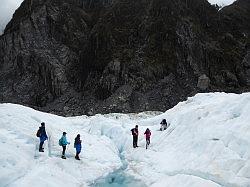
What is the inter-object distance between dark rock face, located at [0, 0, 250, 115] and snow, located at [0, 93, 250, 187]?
6607 cm

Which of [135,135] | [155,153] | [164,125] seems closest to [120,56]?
[164,125]

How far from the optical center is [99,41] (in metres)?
124

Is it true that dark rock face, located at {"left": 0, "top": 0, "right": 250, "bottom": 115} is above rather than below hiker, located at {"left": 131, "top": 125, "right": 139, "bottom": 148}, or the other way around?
above

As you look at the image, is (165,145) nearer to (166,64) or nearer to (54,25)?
(166,64)

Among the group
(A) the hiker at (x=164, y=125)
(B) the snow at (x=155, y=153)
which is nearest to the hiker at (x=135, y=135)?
(B) the snow at (x=155, y=153)

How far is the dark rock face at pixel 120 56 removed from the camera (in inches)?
4247

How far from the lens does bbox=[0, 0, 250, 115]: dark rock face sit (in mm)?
107875

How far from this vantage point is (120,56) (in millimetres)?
115438

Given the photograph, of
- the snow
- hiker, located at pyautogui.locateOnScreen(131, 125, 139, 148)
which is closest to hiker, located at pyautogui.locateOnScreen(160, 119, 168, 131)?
the snow

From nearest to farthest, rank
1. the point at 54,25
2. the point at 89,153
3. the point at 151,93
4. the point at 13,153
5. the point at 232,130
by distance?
the point at 13,153 → the point at 232,130 → the point at 89,153 → the point at 151,93 → the point at 54,25

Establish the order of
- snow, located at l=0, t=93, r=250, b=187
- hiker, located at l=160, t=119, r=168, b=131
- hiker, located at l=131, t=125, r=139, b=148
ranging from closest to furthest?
snow, located at l=0, t=93, r=250, b=187
hiker, located at l=131, t=125, r=139, b=148
hiker, located at l=160, t=119, r=168, b=131

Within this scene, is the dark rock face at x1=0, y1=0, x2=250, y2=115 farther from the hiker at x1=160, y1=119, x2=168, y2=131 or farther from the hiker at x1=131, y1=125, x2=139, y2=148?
the hiker at x1=131, y1=125, x2=139, y2=148

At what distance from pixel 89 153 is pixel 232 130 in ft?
35.1

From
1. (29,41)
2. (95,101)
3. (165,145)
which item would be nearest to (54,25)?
(29,41)
